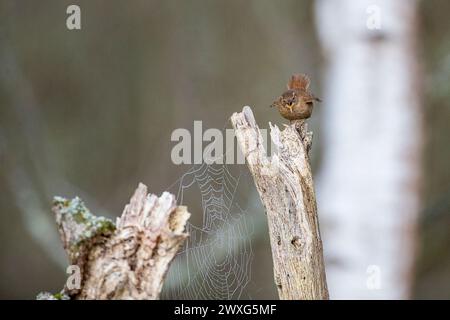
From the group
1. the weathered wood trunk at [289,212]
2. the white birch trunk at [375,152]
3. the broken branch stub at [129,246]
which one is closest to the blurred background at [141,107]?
the white birch trunk at [375,152]

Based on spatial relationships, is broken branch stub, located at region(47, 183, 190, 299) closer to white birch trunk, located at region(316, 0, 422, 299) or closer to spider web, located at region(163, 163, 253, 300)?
spider web, located at region(163, 163, 253, 300)

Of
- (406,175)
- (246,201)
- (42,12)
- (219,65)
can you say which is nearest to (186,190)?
(246,201)

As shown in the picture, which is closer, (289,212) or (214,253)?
(289,212)

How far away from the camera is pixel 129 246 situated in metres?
1.98

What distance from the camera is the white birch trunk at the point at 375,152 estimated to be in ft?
13.6

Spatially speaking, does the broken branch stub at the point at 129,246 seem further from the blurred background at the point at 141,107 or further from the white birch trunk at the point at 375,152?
the blurred background at the point at 141,107

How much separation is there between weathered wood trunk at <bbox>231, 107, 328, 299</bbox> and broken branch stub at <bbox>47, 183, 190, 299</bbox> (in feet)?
1.06

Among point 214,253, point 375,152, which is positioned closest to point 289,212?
point 375,152

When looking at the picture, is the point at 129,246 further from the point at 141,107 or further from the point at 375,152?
the point at 141,107

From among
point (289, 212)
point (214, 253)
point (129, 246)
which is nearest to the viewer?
point (129, 246)

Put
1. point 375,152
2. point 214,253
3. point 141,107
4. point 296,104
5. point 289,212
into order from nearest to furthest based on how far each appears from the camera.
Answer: point 289,212 → point 296,104 → point 375,152 → point 214,253 → point 141,107

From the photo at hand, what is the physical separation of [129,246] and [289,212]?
446mm

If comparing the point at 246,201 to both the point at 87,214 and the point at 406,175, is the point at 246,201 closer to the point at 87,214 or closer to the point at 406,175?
the point at 406,175

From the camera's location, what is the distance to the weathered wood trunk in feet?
7.10
